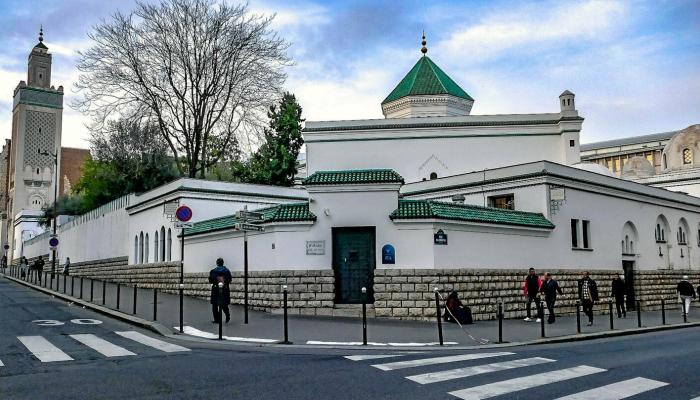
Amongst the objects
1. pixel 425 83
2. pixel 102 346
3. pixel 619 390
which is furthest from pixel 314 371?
pixel 425 83

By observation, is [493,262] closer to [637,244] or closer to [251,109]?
[637,244]

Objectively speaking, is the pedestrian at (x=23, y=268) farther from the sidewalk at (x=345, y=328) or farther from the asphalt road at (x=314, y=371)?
the asphalt road at (x=314, y=371)

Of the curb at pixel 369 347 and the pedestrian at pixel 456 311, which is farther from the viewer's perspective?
the pedestrian at pixel 456 311

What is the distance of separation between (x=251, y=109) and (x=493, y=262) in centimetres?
1996

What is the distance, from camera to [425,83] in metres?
36.4

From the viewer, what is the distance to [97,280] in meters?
33.9

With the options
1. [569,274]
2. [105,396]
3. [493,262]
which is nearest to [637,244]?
[569,274]

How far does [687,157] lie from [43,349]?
49395 mm

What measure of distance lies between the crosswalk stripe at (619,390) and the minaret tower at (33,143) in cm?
8923

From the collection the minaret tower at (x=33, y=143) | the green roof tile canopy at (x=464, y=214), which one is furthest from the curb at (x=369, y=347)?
the minaret tower at (x=33, y=143)

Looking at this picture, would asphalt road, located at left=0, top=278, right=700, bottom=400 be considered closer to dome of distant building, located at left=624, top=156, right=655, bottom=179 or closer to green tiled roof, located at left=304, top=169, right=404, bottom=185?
green tiled roof, located at left=304, top=169, right=404, bottom=185

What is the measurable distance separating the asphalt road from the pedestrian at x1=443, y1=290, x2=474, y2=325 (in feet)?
14.2

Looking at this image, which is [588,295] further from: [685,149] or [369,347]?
[685,149]

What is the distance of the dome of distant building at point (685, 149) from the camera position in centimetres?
4706
